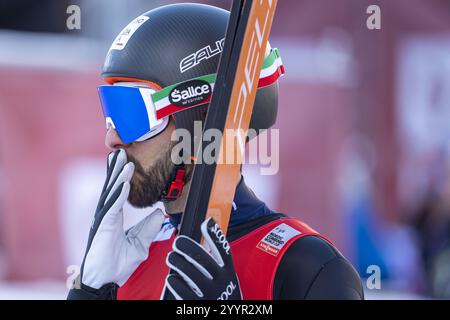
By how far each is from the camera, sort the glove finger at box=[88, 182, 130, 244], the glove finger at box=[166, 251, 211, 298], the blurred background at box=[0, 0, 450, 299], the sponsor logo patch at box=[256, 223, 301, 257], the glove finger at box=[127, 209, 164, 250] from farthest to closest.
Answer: the blurred background at box=[0, 0, 450, 299] → the glove finger at box=[127, 209, 164, 250] → the glove finger at box=[88, 182, 130, 244] → the sponsor logo patch at box=[256, 223, 301, 257] → the glove finger at box=[166, 251, 211, 298]

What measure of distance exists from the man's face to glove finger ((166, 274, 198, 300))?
71cm

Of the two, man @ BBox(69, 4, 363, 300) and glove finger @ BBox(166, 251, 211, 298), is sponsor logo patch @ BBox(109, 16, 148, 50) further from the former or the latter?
glove finger @ BBox(166, 251, 211, 298)

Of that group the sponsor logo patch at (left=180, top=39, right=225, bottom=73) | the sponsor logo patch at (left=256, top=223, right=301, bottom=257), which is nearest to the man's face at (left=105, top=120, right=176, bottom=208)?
the sponsor logo patch at (left=180, top=39, right=225, bottom=73)

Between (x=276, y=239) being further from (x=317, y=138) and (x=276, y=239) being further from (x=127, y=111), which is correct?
(x=317, y=138)

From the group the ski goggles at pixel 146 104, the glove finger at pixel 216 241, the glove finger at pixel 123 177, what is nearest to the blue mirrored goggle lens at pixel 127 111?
the ski goggles at pixel 146 104

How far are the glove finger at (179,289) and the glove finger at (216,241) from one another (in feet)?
0.40

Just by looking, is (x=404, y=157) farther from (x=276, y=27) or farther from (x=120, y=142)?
(x=120, y=142)

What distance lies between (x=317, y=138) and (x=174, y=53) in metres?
3.66

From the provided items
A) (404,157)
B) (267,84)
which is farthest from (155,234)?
(404,157)

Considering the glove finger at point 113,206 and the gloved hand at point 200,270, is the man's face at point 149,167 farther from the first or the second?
the gloved hand at point 200,270

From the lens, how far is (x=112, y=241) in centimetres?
349

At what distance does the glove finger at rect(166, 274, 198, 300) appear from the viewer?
9.16 ft

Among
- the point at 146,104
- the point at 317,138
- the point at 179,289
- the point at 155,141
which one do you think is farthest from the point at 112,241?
the point at 317,138

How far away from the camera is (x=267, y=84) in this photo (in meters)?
3.57
